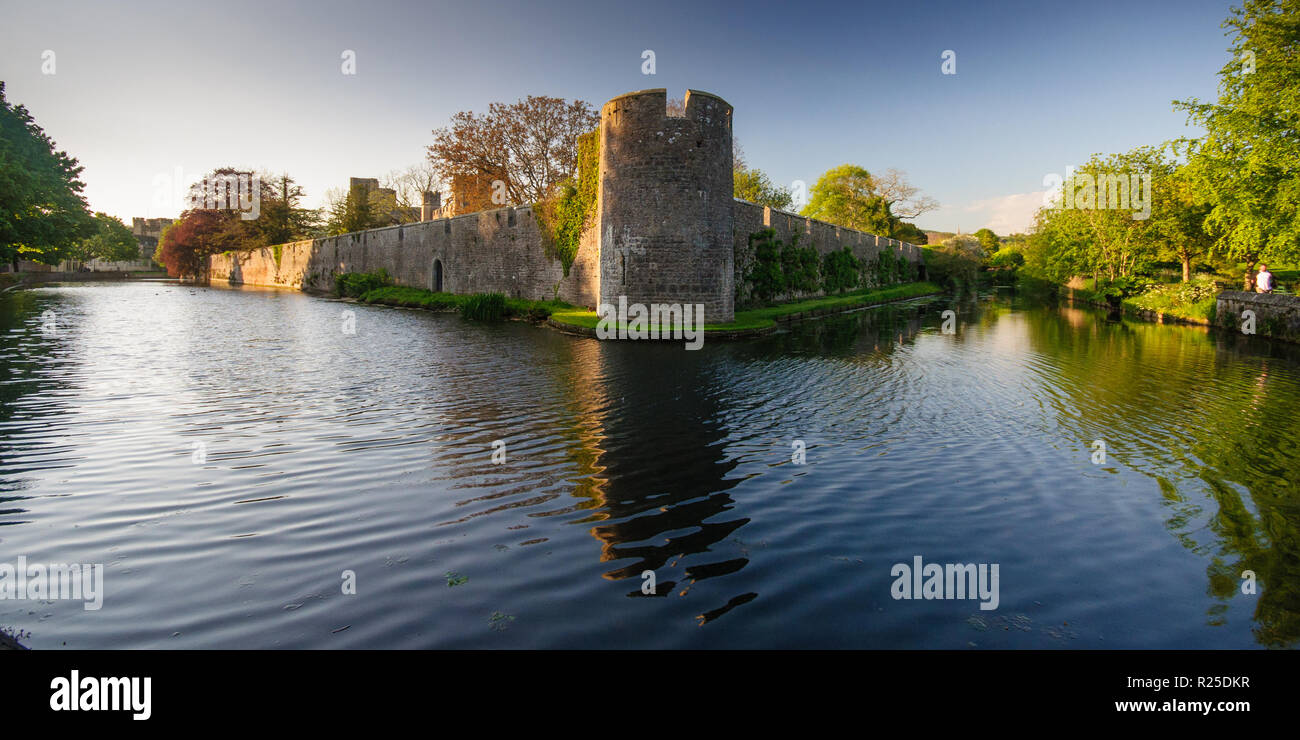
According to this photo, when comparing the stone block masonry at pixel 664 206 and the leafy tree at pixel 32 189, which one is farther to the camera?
the leafy tree at pixel 32 189

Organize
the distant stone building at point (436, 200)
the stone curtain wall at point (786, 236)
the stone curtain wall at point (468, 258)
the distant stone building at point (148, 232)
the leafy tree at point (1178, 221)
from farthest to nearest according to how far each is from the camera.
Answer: the distant stone building at point (148, 232) < the distant stone building at point (436, 200) < the leafy tree at point (1178, 221) < the stone curtain wall at point (786, 236) < the stone curtain wall at point (468, 258)

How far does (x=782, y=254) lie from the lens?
94.0 ft

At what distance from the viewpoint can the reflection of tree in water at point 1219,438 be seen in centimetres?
387

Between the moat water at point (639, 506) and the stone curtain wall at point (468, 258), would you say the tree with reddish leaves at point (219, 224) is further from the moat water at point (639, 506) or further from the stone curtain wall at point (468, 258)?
the moat water at point (639, 506)

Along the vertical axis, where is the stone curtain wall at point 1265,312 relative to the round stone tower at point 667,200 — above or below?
below

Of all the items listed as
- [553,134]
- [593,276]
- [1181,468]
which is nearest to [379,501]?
[1181,468]

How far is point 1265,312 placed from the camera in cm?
1744

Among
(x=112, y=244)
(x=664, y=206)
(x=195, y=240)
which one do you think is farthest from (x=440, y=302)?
(x=112, y=244)

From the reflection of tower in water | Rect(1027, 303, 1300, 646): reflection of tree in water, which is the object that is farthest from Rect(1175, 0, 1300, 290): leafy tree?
the reflection of tower in water

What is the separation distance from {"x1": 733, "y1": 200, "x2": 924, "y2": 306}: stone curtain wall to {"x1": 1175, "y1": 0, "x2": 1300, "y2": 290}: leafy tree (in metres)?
14.6

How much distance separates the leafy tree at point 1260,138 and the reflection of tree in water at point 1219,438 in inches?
180

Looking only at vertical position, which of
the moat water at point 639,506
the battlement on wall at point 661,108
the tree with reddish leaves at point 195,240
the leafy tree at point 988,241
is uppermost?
the leafy tree at point 988,241

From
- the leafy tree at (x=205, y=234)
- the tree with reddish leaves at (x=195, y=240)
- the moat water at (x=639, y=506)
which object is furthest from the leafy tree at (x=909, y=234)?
the tree with reddish leaves at (x=195, y=240)

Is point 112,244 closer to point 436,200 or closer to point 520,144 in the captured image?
point 436,200
